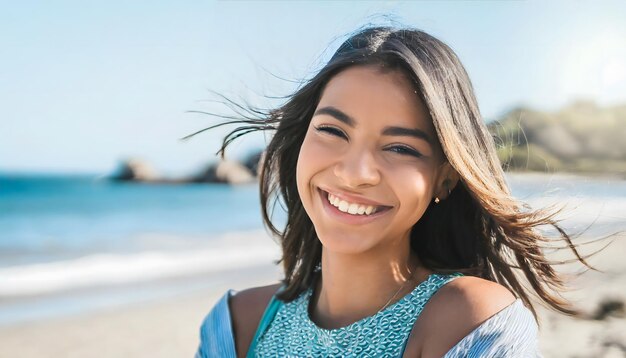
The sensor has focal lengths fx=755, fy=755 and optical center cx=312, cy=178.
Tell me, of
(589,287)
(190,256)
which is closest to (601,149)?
(190,256)

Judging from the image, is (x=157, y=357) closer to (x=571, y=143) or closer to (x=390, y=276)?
(x=390, y=276)

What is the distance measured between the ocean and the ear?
0.28 m

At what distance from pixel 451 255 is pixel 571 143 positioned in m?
17.4

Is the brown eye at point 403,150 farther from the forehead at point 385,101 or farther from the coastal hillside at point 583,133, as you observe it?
the coastal hillside at point 583,133

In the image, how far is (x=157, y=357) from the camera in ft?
19.4

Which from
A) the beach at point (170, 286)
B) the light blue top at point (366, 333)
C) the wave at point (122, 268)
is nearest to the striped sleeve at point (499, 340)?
the light blue top at point (366, 333)

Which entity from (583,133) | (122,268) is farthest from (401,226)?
(583,133)

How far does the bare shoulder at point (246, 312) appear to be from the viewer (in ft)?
8.59

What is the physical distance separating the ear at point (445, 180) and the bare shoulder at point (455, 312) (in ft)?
0.98

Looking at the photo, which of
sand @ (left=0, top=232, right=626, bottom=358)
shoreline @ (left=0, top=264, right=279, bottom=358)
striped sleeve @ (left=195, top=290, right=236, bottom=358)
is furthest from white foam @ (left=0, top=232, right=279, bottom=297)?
striped sleeve @ (left=195, top=290, right=236, bottom=358)

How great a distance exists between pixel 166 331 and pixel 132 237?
1185 cm

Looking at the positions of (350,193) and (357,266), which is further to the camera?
(357,266)

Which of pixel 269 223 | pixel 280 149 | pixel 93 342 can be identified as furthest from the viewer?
pixel 93 342

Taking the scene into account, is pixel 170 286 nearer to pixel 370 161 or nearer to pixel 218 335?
pixel 218 335
